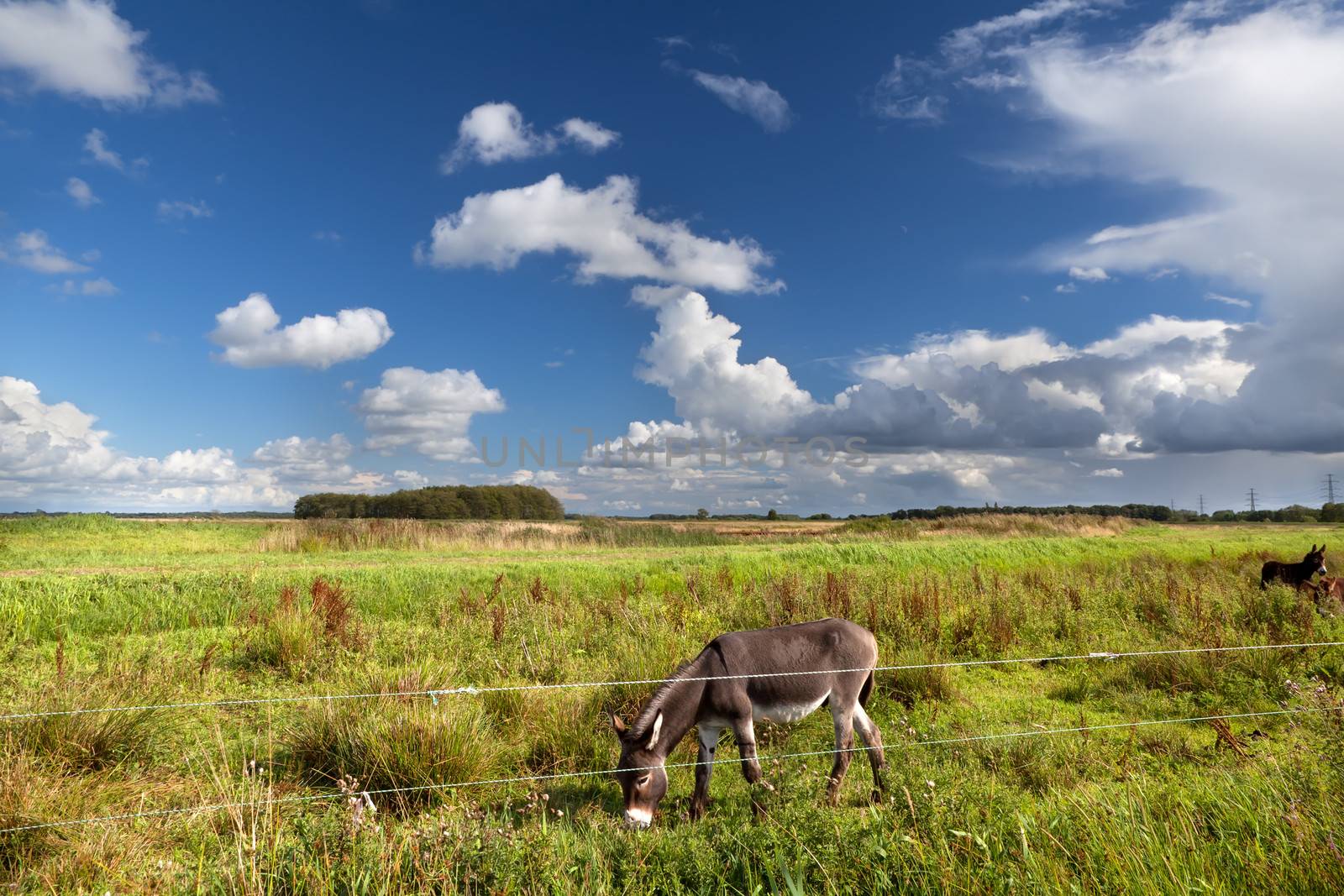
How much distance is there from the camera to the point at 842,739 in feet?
21.4

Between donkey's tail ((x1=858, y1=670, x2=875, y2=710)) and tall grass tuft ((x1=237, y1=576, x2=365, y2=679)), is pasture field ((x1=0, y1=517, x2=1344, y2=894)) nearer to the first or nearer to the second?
tall grass tuft ((x1=237, y1=576, x2=365, y2=679))

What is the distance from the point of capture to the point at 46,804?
543 centimetres

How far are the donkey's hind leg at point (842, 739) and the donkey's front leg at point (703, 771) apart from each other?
1083mm

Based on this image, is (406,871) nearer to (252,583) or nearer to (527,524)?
(252,583)

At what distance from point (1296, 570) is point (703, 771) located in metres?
15.7

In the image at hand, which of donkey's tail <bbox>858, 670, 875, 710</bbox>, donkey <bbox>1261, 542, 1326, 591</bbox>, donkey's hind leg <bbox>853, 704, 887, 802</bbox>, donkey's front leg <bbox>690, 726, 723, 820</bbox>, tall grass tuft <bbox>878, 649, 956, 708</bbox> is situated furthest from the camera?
donkey <bbox>1261, 542, 1326, 591</bbox>

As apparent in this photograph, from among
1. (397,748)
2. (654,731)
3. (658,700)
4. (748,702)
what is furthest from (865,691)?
(397,748)

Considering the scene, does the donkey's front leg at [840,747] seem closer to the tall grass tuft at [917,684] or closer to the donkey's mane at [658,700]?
the donkey's mane at [658,700]

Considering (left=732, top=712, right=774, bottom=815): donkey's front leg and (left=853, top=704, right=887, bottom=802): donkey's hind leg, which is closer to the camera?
(left=732, top=712, right=774, bottom=815): donkey's front leg

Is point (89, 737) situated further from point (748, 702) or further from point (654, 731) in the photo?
point (748, 702)

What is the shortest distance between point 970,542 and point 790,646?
2818 cm

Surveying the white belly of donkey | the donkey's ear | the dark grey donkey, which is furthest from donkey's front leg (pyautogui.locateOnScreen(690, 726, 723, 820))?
the donkey's ear

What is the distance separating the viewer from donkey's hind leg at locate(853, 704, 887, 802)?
643 centimetres

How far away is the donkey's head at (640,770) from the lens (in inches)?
214
